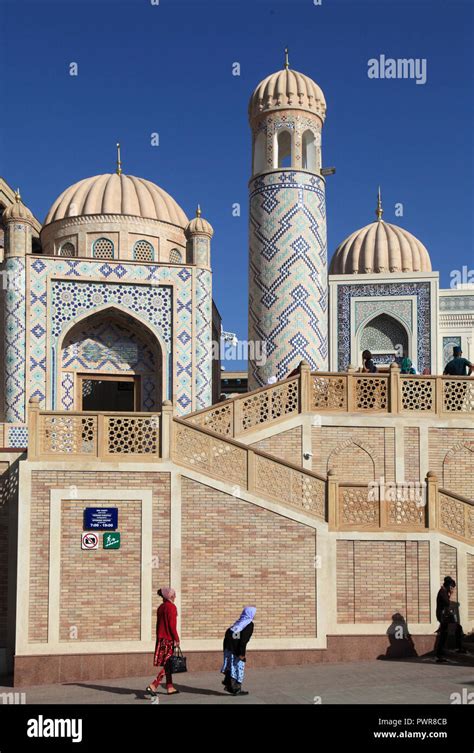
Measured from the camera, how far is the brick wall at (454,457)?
624 inches

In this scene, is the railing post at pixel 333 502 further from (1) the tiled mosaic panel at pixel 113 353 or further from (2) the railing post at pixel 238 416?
(1) the tiled mosaic panel at pixel 113 353

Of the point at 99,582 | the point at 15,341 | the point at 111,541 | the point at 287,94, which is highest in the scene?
the point at 287,94

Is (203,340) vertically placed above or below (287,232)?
below

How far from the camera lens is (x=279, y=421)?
1573 cm

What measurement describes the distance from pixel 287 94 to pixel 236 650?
15778mm

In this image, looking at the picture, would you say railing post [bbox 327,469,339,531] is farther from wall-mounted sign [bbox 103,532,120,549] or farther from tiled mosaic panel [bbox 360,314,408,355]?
tiled mosaic panel [bbox 360,314,408,355]

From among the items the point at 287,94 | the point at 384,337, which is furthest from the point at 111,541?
the point at 384,337

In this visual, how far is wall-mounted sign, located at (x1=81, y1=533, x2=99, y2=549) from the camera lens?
12422 millimetres

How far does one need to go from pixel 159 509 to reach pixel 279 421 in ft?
11.9

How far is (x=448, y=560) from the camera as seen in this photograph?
13.2 m

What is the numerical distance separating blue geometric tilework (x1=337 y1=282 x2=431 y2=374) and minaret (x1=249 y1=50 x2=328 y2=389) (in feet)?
15.0

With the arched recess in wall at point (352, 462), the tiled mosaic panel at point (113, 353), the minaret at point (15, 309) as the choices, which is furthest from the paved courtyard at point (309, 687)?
the tiled mosaic panel at point (113, 353)

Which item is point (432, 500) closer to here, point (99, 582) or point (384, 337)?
point (99, 582)
